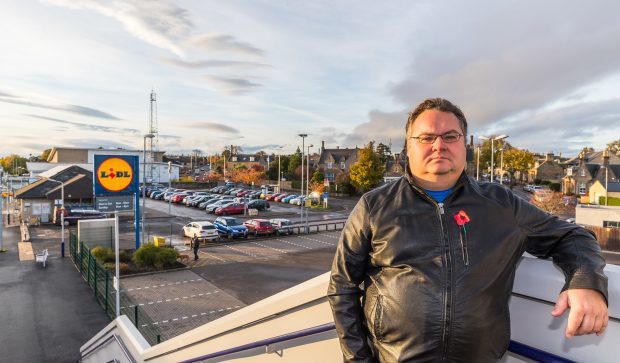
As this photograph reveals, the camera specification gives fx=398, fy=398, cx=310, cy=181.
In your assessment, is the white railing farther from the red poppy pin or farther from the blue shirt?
the blue shirt

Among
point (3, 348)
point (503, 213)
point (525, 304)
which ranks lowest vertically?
point (3, 348)

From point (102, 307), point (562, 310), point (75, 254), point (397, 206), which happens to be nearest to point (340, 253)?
point (397, 206)

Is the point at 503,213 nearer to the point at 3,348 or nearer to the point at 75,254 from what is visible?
the point at 3,348

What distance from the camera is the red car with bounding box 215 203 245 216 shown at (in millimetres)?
A: 40125

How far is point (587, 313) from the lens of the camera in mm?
1675

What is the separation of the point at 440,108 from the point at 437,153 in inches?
11.0

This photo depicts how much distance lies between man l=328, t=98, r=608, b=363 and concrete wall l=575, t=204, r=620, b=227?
106 ft

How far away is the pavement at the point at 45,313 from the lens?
36.2ft

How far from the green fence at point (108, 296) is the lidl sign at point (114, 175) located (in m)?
2.81

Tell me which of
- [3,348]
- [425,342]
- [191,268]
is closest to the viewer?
[425,342]

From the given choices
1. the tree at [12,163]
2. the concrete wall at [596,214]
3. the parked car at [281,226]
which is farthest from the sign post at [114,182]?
the tree at [12,163]

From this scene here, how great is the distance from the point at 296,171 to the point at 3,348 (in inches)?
2440

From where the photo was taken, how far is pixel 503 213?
6.68 ft

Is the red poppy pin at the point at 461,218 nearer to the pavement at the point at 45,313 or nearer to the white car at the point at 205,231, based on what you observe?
the pavement at the point at 45,313
